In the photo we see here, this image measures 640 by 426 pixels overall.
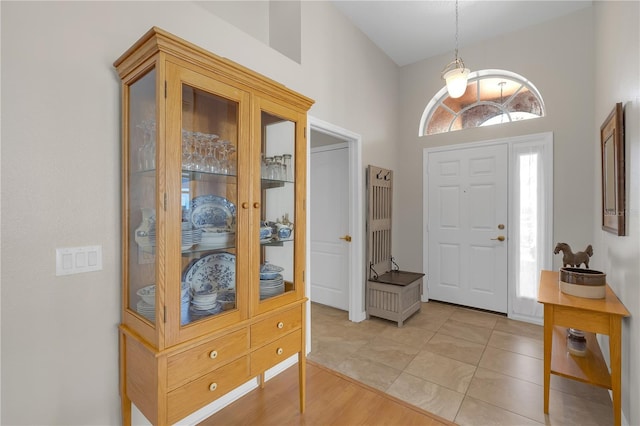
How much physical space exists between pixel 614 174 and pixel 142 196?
2.74 metres

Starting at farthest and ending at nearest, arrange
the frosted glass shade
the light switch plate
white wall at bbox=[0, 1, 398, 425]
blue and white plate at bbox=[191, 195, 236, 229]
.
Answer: the frosted glass shade < blue and white plate at bbox=[191, 195, 236, 229] < the light switch plate < white wall at bbox=[0, 1, 398, 425]

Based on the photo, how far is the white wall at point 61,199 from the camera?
1.23 meters

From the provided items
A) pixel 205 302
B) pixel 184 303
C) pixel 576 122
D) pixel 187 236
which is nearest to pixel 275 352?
pixel 205 302

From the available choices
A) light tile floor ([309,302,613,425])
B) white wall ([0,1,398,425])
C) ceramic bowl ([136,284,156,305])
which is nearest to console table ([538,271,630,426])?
light tile floor ([309,302,613,425])

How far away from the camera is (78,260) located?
1.38 metres

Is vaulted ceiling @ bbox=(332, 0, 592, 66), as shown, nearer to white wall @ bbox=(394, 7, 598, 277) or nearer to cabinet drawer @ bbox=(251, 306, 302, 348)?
white wall @ bbox=(394, 7, 598, 277)

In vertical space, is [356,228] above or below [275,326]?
above

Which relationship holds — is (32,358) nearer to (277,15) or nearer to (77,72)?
(77,72)

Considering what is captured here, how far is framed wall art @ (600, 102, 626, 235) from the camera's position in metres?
1.78

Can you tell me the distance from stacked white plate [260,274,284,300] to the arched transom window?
3157 millimetres

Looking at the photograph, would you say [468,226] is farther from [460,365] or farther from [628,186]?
[628,186]

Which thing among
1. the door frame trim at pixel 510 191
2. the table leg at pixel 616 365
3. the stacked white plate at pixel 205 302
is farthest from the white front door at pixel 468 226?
the stacked white plate at pixel 205 302

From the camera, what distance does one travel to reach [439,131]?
13.3ft

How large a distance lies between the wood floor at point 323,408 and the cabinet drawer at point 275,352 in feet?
1.33
